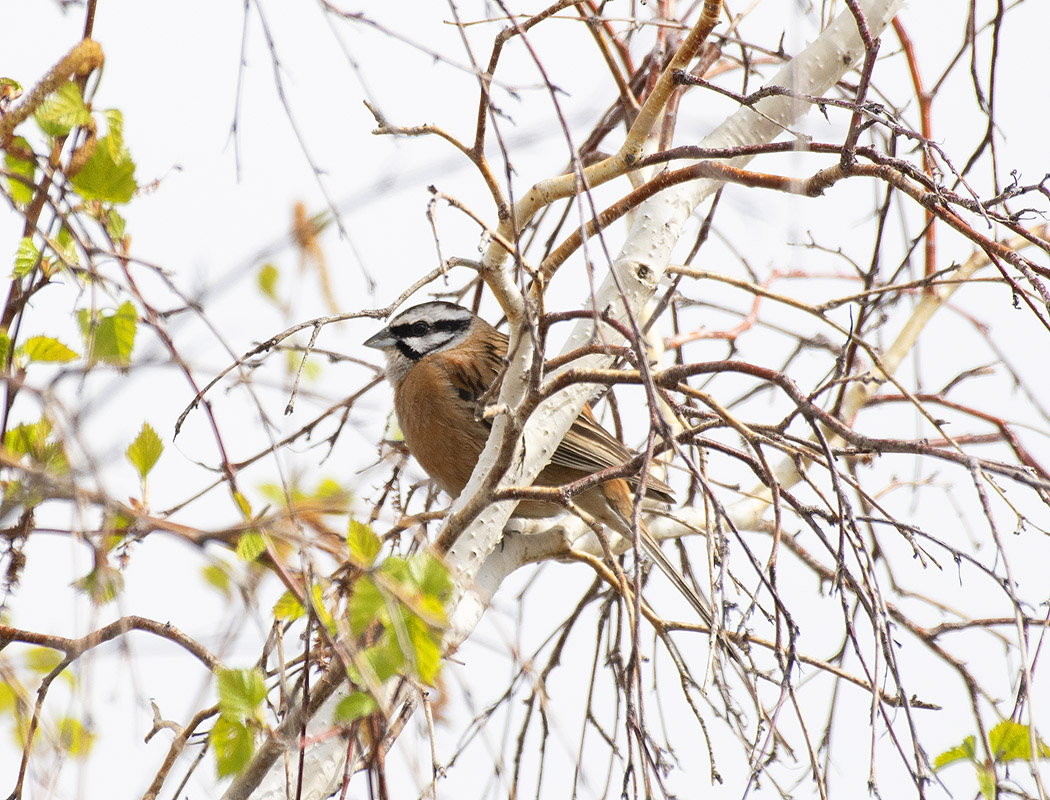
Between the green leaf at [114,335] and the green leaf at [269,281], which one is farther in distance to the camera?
the green leaf at [269,281]

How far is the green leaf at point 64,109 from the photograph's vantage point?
6.93 feet

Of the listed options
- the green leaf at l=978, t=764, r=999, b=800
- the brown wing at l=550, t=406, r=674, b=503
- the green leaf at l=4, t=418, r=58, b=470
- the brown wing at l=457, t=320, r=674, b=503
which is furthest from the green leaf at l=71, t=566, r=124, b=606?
the brown wing at l=550, t=406, r=674, b=503

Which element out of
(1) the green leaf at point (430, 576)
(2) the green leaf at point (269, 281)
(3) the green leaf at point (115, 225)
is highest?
(2) the green leaf at point (269, 281)

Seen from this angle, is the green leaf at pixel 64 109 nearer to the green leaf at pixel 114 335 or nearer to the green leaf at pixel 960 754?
the green leaf at pixel 114 335

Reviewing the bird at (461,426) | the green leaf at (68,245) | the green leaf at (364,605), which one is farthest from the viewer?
the bird at (461,426)

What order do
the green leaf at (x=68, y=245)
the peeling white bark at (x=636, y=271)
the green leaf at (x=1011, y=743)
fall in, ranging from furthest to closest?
the peeling white bark at (x=636, y=271)
the green leaf at (x=1011, y=743)
the green leaf at (x=68, y=245)

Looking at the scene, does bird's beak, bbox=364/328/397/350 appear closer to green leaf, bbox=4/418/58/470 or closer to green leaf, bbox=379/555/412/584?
green leaf, bbox=4/418/58/470

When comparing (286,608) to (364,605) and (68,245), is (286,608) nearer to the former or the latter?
(364,605)

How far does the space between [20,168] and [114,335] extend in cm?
52

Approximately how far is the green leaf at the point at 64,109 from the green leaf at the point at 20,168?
9cm

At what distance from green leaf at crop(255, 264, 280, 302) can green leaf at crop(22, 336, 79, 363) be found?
0.58 m

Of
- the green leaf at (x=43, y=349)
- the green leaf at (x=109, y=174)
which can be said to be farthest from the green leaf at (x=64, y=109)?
the green leaf at (x=43, y=349)

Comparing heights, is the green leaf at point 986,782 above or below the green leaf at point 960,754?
below

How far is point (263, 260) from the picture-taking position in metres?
1.90
